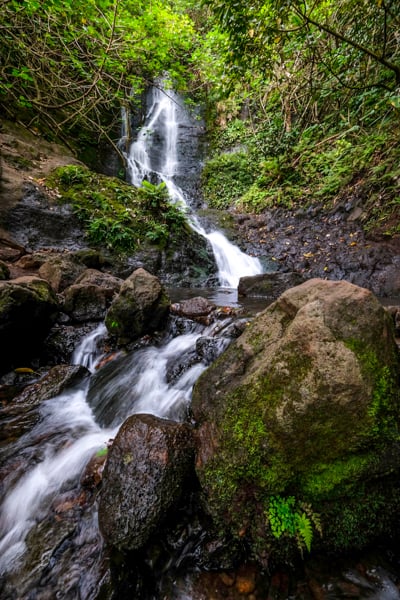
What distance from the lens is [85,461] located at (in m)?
2.58

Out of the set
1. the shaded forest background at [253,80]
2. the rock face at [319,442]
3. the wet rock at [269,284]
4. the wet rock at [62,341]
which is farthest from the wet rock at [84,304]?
the rock face at [319,442]

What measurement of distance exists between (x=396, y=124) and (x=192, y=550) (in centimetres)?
927

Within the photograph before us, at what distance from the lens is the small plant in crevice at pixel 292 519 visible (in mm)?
1627

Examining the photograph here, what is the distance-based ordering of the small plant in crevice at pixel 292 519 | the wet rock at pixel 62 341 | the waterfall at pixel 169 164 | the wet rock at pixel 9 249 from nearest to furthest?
the small plant in crevice at pixel 292 519
the wet rock at pixel 62 341
the wet rock at pixel 9 249
the waterfall at pixel 169 164

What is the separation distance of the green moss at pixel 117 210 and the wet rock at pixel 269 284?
9.94 ft

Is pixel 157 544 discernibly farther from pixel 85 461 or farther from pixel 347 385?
pixel 347 385

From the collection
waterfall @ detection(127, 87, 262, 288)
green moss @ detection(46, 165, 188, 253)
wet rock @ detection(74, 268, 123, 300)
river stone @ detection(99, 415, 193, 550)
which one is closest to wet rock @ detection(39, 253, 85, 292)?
wet rock @ detection(74, 268, 123, 300)

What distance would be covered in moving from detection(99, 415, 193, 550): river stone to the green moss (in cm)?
642

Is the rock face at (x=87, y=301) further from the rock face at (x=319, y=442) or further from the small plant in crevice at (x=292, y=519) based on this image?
the small plant in crevice at (x=292, y=519)

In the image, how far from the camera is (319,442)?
1.67 metres

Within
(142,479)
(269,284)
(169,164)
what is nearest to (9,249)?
(269,284)

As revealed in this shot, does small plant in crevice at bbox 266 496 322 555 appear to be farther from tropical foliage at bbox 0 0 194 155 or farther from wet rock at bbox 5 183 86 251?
wet rock at bbox 5 183 86 251

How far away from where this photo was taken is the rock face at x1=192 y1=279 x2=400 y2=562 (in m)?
1.65

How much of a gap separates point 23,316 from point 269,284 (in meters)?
4.87
